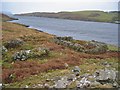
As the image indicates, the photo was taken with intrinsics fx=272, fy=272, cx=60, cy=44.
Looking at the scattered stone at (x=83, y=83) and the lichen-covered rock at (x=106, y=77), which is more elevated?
the lichen-covered rock at (x=106, y=77)

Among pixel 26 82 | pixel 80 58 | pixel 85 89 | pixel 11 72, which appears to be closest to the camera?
pixel 85 89

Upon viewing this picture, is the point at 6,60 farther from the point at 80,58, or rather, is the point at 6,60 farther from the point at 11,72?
the point at 80,58

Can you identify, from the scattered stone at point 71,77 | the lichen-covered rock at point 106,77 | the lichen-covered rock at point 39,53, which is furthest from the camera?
the lichen-covered rock at point 39,53

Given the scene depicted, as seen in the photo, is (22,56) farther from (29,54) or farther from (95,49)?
(95,49)

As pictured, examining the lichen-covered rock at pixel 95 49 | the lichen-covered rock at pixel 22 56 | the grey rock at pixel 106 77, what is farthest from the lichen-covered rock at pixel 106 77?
the lichen-covered rock at pixel 95 49

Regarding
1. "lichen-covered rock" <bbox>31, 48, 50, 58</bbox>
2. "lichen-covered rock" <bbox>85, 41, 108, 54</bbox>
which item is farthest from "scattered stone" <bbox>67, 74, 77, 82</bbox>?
"lichen-covered rock" <bbox>85, 41, 108, 54</bbox>

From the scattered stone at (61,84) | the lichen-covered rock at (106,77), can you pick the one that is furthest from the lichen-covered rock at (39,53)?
the lichen-covered rock at (106,77)

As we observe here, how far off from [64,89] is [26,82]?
195 inches

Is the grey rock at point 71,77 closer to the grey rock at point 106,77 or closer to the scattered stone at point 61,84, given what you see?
the scattered stone at point 61,84

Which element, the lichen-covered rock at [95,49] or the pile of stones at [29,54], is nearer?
the pile of stones at [29,54]

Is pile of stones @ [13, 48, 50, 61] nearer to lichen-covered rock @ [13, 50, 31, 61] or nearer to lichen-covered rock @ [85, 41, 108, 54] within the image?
lichen-covered rock @ [13, 50, 31, 61]

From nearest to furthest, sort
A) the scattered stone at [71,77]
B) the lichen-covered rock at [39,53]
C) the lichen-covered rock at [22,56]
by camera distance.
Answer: the scattered stone at [71,77], the lichen-covered rock at [22,56], the lichen-covered rock at [39,53]

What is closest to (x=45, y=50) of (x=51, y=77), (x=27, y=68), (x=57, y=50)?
(x=57, y=50)

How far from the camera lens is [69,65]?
32406 mm
